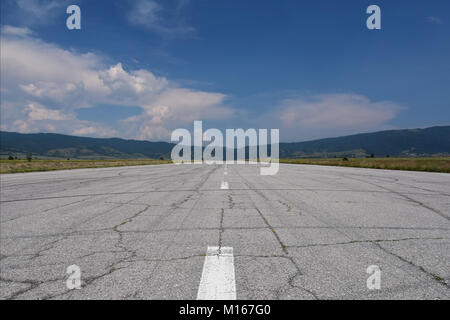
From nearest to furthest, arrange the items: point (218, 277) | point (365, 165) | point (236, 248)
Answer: point (218, 277), point (236, 248), point (365, 165)

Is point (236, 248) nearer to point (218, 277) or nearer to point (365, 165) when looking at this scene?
point (218, 277)

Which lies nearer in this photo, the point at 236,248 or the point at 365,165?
the point at 236,248

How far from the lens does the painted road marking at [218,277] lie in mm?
2508

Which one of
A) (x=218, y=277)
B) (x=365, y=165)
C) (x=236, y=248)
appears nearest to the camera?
(x=218, y=277)

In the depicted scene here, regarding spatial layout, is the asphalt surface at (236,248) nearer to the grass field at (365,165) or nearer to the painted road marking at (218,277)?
the painted road marking at (218,277)

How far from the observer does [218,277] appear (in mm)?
2840

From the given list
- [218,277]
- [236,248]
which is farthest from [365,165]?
[218,277]

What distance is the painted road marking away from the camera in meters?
2.51

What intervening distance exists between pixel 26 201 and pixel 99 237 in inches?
226

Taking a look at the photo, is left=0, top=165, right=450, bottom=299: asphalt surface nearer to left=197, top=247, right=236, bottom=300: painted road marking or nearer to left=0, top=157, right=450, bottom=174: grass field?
left=197, top=247, right=236, bottom=300: painted road marking

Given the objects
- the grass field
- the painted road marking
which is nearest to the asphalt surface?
the painted road marking
